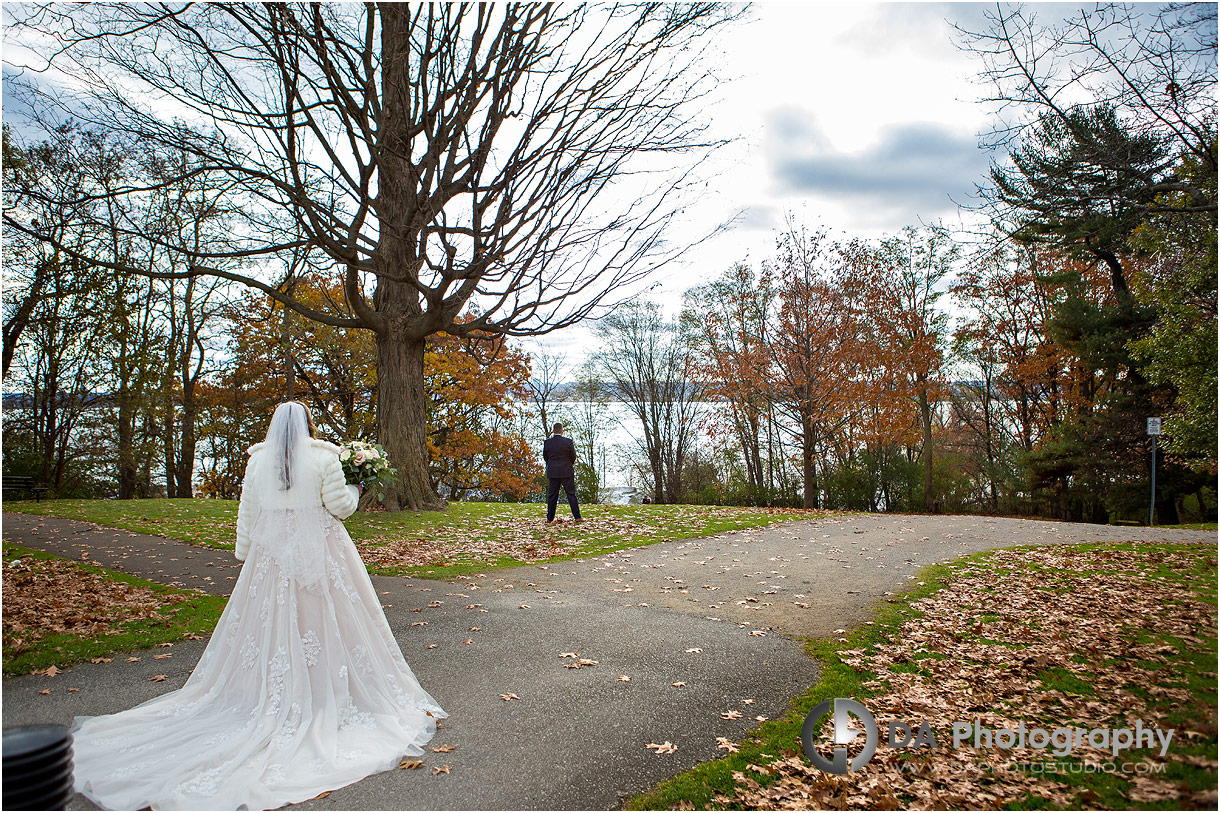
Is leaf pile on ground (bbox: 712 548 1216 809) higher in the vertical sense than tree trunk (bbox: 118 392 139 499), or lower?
lower

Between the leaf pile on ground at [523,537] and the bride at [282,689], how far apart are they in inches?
201

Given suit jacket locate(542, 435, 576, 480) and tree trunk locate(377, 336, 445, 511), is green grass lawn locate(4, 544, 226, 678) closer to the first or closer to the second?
tree trunk locate(377, 336, 445, 511)

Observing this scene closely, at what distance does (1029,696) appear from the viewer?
4812 millimetres

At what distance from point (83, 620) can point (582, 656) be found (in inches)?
213

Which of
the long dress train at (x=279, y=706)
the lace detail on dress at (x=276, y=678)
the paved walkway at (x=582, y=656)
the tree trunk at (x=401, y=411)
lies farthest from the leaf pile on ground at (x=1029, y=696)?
the tree trunk at (x=401, y=411)

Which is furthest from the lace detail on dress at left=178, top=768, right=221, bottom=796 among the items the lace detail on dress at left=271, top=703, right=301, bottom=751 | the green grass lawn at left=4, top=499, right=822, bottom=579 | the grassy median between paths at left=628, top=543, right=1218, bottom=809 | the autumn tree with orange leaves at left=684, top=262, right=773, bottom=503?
the autumn tree with orange leaves at left=684, top=262, right=773, bottom=503

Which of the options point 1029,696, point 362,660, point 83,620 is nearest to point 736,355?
point 1029,696

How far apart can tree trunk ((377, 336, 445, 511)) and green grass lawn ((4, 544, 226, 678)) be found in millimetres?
6289

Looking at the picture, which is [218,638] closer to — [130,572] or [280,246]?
[130,572]

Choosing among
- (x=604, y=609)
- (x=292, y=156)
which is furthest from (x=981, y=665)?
(x=292, y=156)

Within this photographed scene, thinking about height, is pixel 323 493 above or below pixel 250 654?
above

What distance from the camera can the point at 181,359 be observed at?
24.9 meters

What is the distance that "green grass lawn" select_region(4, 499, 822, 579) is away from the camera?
412 inches

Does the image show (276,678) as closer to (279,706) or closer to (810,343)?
(279,706)
